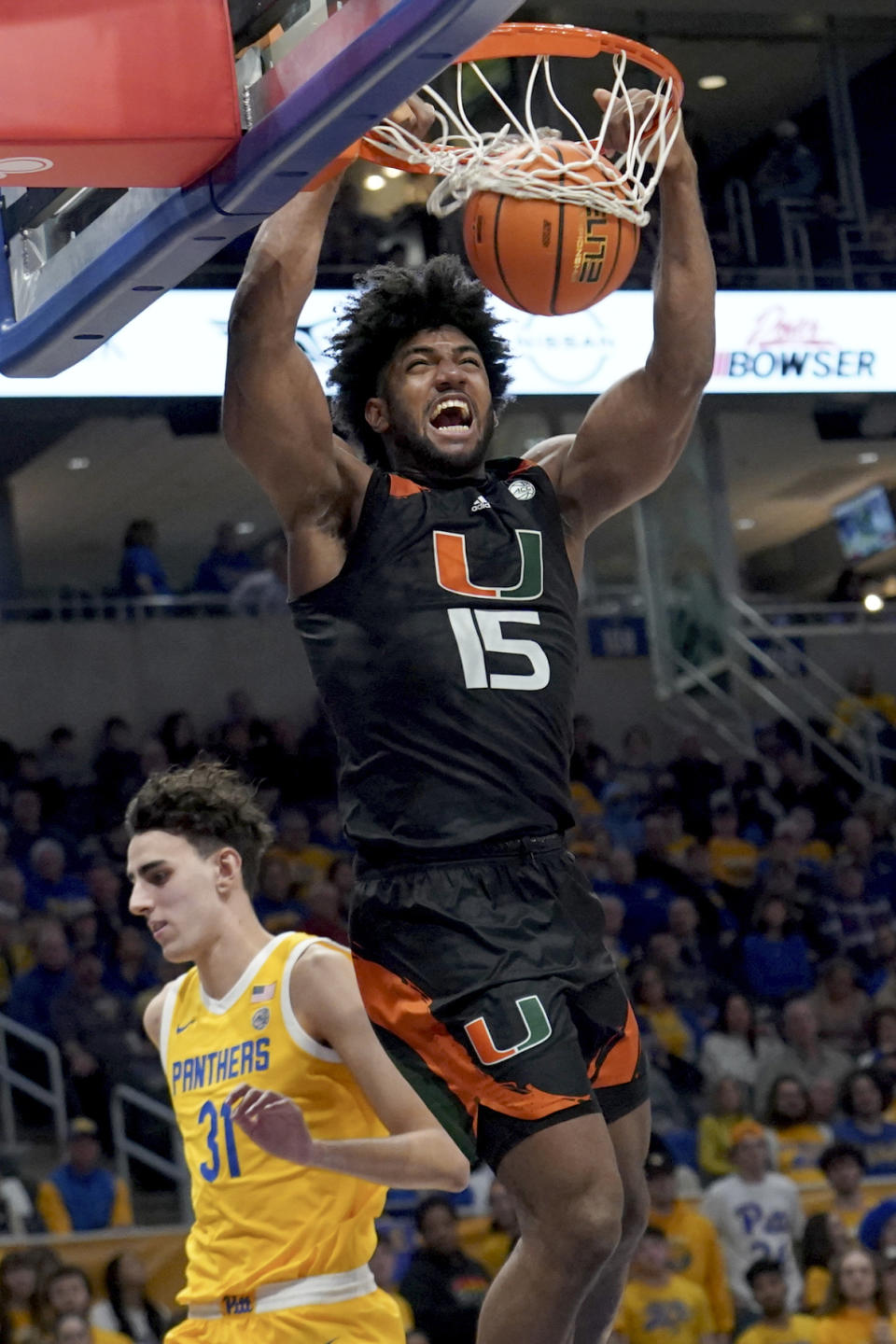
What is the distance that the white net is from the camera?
325 centimetres

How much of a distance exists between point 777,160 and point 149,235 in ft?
42.4

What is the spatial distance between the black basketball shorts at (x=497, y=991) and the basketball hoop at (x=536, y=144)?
3.73 feet

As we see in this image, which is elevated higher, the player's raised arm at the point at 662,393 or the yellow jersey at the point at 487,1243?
the player's raised arm at the point at 662,393

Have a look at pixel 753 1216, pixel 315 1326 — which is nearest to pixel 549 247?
pixel 315 1326

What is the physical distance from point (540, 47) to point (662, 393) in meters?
0.68

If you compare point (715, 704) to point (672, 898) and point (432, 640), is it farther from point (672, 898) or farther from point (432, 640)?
point (432, 640)

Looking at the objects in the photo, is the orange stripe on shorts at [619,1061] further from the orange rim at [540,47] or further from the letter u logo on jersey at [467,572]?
the orange rim at [540,47]

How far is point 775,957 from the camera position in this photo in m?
11.6

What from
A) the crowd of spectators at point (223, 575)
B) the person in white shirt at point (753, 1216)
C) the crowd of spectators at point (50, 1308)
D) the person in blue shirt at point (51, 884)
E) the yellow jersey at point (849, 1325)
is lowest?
the yellow jersey at point (849, 1325)

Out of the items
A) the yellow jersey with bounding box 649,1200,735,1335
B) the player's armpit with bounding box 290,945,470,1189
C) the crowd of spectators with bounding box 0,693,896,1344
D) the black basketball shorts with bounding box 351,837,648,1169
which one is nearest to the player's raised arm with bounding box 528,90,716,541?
the black basketball shorts with bounding box 351,837,648,1169

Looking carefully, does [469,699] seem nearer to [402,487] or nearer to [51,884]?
[402,487]

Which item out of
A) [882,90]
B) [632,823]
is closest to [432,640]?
[632,823]

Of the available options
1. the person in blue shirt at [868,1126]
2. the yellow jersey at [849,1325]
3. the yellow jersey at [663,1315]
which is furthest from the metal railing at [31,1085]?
the person in blue shirt at [868,1126]

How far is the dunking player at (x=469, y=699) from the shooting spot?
10.2ft
